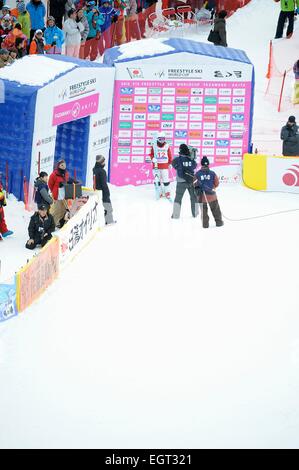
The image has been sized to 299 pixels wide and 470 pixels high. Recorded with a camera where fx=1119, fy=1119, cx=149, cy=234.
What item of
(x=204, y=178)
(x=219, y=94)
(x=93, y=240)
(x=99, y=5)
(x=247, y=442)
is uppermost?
(x=99, y=5)

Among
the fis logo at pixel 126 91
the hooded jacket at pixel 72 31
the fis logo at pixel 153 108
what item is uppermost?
the hooded jacket at pixel 72 31

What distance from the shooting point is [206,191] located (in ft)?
67.7

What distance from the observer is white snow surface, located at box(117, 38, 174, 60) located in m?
23.4

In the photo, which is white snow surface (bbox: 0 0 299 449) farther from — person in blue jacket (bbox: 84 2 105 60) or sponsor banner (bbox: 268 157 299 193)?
person in blue jacket (bbox: 84 2 105 60)

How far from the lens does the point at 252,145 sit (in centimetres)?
2459

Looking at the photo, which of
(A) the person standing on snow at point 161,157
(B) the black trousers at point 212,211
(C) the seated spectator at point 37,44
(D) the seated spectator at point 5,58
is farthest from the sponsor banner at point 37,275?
(C) the seated spectator at point 37,44

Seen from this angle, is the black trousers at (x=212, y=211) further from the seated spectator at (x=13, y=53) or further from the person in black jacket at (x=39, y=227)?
the seated spectator at (x=13, y=53)

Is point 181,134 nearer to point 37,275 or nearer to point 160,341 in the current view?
point 37,275

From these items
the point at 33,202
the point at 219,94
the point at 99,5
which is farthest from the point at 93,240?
the point at 99,5

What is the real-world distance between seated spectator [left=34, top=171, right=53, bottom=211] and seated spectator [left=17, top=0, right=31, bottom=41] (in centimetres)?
789

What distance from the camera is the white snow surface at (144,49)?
2336 centimetres

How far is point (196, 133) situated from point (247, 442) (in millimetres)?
12223

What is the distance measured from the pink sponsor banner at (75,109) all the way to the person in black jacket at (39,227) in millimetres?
2843

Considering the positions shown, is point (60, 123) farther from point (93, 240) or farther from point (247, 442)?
point (247, 442)
